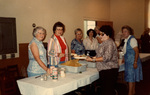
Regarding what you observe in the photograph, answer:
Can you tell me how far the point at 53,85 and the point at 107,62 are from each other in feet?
2.80

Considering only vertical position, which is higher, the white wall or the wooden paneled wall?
the white wall

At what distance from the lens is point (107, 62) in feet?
8.09

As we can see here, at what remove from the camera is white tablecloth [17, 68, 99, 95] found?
1985 millimetres

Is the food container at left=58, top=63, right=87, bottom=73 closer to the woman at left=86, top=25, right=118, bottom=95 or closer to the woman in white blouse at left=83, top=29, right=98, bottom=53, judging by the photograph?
the woman at left=86, top=25, right=118, bottom=95

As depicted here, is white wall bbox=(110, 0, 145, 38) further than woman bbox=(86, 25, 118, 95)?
Yes

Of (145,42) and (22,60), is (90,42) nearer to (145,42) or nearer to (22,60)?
(22,60)

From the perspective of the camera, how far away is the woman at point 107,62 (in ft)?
7.97

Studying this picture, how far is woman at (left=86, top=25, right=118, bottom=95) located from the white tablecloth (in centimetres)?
21

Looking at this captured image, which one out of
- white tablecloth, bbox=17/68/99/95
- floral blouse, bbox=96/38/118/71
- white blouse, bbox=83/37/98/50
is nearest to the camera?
white tablecloth, bbox=17/68/99/95

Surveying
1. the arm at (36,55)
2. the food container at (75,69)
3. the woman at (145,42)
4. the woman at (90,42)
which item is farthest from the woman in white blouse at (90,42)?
the woman at (145,42)

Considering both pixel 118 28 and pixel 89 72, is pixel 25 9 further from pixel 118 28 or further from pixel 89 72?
pixel 118 28

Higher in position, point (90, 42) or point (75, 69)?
point (90, 42)

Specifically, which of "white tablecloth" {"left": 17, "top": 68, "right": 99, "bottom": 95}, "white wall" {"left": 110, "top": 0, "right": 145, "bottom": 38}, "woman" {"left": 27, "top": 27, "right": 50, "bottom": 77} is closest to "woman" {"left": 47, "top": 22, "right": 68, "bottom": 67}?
"woman" {"left": 27, "top": 27, "right": 50, "bottom": 77}

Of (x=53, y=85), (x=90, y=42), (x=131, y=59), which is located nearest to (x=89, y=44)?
(x=90, y=42)
